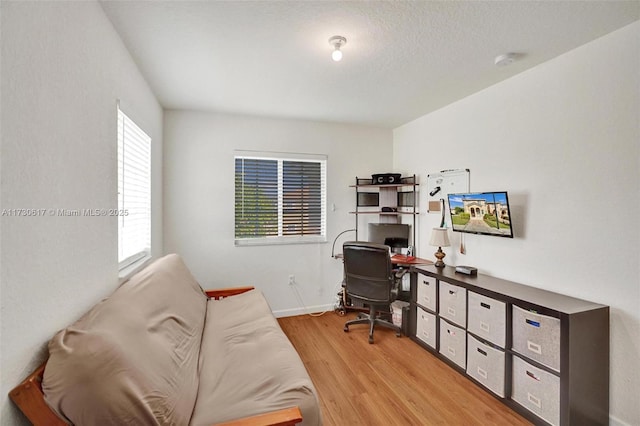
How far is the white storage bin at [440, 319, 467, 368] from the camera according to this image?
247 centimetres

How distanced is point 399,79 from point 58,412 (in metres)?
2.95

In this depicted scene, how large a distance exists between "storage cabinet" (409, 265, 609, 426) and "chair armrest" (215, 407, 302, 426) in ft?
Answer: 5.56

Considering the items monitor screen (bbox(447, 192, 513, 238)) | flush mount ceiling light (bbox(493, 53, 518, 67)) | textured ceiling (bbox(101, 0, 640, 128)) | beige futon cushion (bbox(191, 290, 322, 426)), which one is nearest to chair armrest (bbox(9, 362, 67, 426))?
beige futon cushion (bbox(191, 290, 322, 426))

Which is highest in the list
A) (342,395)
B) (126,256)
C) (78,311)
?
(126,256)

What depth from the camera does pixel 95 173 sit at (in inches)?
59.9

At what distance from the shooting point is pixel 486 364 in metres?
2.24

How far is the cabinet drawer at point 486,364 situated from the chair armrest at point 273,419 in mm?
1729

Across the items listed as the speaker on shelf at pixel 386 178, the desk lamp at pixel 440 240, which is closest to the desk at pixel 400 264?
the desk lamp at pixel 440 240

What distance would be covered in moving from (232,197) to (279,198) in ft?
1.99

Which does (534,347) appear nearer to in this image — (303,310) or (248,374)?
→ (248,374)

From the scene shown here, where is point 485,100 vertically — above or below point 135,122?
above

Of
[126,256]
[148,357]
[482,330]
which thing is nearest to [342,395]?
[482,330]

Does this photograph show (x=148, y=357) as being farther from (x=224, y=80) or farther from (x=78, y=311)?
(x=224, y=80)

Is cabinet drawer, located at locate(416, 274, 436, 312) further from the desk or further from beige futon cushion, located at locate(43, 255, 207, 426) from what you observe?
beige futon cushion, located at locate(43, 255, 207, 426)
